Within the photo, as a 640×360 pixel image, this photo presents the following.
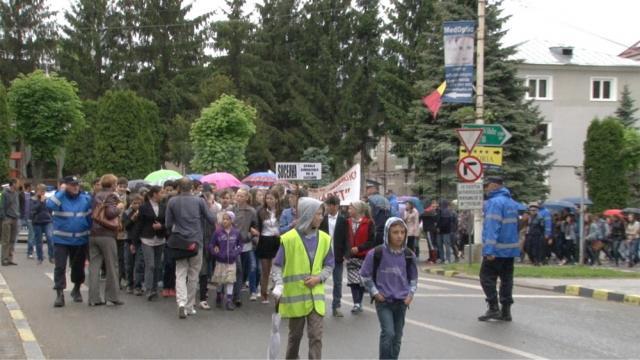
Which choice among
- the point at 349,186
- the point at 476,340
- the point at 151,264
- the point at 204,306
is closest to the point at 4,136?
the point at 349,186

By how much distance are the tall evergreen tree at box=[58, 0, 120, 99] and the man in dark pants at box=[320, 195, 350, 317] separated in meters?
48.5

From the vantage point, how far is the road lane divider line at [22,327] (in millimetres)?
8805

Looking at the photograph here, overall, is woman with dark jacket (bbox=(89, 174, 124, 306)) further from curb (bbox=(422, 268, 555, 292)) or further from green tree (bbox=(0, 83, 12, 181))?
green tree (bbox=(0, 83, 12, 181))

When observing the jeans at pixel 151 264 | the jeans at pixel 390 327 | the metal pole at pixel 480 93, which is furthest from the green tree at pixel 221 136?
the jeans at pixel 390 327

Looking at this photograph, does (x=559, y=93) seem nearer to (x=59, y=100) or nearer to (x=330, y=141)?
(x=330, y=141)

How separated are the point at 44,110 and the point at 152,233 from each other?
28.6 m

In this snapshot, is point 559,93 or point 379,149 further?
point 379,149

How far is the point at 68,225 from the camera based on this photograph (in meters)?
12.3

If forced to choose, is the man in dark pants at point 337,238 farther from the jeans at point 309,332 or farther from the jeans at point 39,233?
the jeans at point 39,233

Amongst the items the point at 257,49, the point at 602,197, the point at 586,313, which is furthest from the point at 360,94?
the point at 586,313

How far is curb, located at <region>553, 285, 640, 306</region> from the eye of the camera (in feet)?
50.5

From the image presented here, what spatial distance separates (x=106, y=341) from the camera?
380 inches

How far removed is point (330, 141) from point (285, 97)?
5.37 metres

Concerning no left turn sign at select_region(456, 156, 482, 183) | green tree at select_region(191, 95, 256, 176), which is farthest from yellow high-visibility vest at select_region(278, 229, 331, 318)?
green tree at select_region(191, 95, 256, 176)
